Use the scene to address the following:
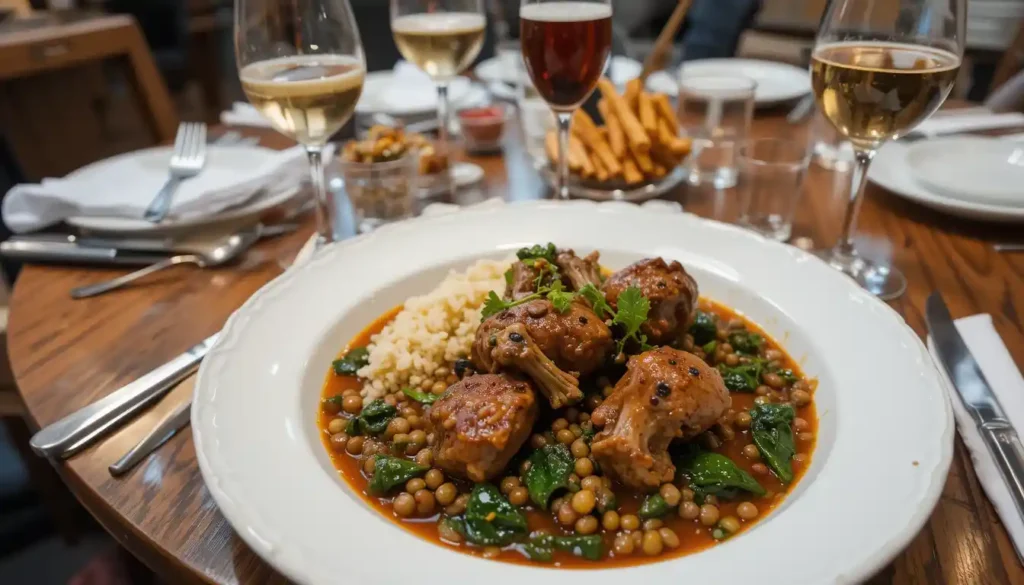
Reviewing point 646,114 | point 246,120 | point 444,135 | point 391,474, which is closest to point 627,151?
point 646,114

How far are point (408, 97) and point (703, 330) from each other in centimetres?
265

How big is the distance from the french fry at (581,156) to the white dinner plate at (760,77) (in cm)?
116

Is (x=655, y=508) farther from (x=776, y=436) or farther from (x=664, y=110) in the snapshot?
(x=664, y=110)

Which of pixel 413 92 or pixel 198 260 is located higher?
pixel 413 92

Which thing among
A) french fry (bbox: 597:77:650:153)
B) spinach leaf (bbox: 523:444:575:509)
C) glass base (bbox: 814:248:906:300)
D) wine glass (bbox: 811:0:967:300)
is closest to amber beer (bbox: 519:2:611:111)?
french fry (bbox: 597:77:650:153)

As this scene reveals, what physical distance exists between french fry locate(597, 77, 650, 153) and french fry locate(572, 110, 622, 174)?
0.35ft

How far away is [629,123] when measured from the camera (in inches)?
119

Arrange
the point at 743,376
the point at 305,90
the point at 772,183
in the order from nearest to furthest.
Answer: the point at 743,376 < the point at 305,90 < the point at 772,183

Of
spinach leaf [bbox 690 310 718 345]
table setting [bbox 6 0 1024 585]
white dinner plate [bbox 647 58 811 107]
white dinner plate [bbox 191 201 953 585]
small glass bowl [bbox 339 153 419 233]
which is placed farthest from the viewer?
white dinner plate [bbox 647 58 811 107]

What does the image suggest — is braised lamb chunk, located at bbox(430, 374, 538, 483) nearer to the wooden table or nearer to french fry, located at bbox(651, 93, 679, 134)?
the wooden table

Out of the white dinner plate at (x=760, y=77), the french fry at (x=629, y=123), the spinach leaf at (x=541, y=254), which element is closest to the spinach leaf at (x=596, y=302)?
the spinach leaf at (x=541, y=254)

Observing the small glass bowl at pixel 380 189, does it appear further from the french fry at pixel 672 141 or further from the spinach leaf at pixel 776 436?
the spinach leaf at pixel 776 436

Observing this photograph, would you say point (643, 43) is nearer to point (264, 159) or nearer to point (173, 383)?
point (264, 159)

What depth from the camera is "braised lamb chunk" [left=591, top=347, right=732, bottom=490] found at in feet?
5.02
